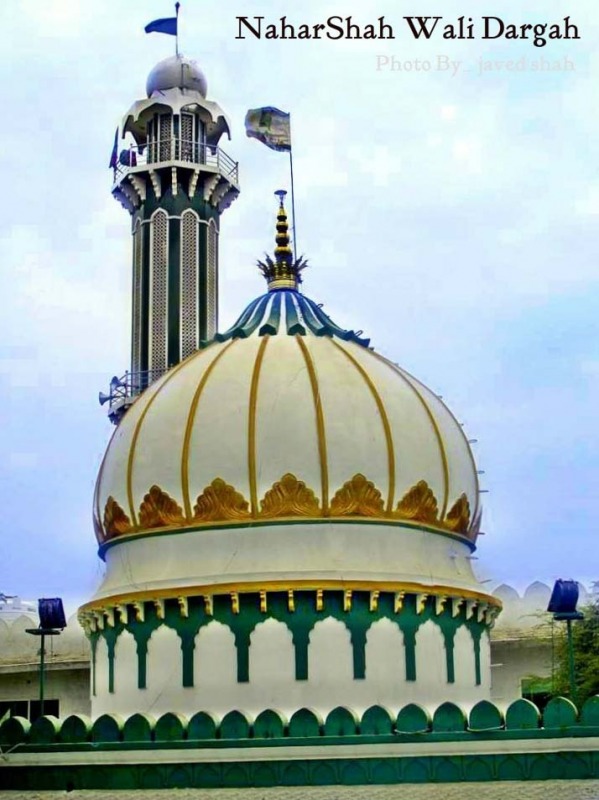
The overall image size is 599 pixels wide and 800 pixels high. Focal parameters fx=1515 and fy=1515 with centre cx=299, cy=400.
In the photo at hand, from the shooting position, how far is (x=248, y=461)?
1015 inches

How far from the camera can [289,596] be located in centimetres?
2464

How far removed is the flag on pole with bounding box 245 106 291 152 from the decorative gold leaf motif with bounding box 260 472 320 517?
437 inches

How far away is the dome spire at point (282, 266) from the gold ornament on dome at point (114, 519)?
5.53 m

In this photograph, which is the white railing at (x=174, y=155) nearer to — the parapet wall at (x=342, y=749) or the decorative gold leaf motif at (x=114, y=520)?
the decorative gold leaf motif at (x=114, y=520)

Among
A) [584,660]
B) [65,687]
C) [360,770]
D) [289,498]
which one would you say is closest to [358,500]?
[289,498]

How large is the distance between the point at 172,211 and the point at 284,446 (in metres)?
18.7

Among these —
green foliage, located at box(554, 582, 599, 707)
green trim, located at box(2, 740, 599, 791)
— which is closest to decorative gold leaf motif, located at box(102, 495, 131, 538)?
green trim, located at box(2, 740, 599, 791)

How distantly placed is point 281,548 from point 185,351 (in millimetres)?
17406

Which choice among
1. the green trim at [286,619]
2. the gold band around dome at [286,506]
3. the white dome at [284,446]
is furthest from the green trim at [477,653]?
the gold band around dome at [286,506]

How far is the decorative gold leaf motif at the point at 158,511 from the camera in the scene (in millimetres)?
26156

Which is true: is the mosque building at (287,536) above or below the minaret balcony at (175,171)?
below

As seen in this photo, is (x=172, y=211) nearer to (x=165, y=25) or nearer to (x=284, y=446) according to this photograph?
(x=165, y=25)

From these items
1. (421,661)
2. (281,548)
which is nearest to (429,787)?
(421,661)

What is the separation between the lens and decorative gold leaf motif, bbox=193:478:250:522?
84.2ft
